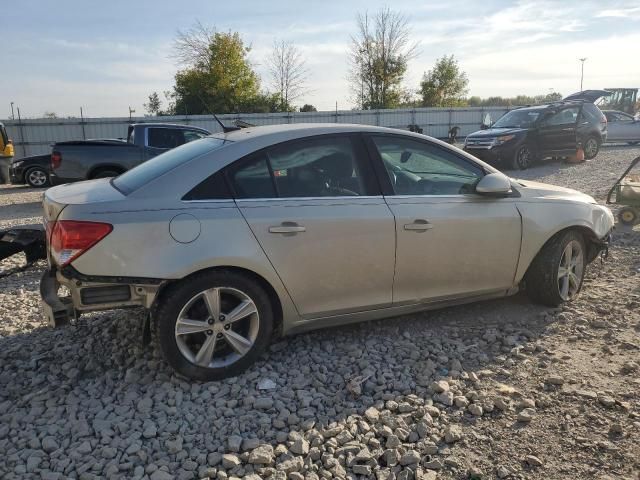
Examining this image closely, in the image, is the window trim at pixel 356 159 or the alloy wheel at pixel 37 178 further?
the alloy wheel at pixel 37 178

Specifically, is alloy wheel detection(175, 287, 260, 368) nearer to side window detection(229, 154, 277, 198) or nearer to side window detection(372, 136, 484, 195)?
side window detection(229, 154, 277, 198)

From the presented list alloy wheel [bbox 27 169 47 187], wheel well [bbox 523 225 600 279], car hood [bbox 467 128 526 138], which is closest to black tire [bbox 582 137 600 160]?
car hood [bbox 467 128 526 138]

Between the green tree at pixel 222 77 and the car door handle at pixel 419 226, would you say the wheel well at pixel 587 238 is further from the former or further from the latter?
the green tree at pixel 222 77

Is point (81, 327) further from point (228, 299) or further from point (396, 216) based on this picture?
point (396, 216)

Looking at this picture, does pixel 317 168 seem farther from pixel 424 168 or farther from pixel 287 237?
pixel 424 168

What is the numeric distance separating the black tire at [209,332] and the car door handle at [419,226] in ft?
3.70

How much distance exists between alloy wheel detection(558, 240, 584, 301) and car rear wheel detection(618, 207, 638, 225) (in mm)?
3421

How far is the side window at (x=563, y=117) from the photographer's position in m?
15.4

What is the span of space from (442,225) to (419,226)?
20 centimetres

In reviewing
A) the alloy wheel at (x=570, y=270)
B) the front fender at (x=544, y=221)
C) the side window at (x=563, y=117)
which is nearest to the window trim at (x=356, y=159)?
the front fender at (x=544, y=221)

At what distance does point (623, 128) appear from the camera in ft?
72.9

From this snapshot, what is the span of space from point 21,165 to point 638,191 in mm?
15694

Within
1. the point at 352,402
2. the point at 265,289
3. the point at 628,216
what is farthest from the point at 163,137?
the point at 352,402

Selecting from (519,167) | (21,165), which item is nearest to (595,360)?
(519,167)
